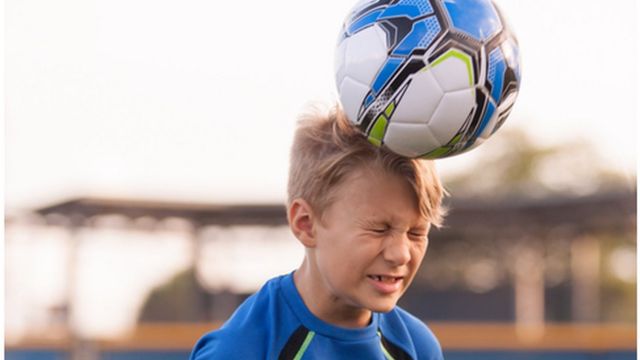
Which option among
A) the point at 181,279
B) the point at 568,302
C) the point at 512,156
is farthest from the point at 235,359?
the point at 512,156

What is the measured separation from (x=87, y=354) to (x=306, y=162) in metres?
15.6

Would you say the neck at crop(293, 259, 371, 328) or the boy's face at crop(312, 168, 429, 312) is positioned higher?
the boy's face at crop(312, 168, 429, 312)

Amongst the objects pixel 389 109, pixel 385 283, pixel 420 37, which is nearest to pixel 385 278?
pixel 385 283

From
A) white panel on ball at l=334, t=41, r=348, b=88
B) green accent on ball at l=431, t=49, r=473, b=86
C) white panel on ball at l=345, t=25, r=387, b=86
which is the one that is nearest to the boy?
white panel on ball at l=334, t=41, r=348, b=88

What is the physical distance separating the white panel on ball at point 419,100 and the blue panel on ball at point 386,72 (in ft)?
0.25

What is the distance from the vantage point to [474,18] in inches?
137

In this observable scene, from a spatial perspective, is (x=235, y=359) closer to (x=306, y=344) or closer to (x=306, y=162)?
(x=306, y=344)

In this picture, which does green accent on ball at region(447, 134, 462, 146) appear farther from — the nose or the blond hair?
the nose

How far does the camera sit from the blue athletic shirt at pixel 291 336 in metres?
3.76

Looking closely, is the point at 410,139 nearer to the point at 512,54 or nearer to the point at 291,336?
the point at 512,54

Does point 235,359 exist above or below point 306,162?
below

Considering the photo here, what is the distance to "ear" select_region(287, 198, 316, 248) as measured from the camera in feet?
Result: 13.0

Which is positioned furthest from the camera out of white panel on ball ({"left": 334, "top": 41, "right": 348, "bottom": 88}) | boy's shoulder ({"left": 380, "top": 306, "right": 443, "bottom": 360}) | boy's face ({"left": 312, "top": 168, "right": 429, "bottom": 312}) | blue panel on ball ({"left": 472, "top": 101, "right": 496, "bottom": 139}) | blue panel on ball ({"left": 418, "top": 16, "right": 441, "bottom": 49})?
boy's shoulder ({"left": 380, "top": 306, "right": 443, "bottom": 360})

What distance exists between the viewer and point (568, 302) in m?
32.3
